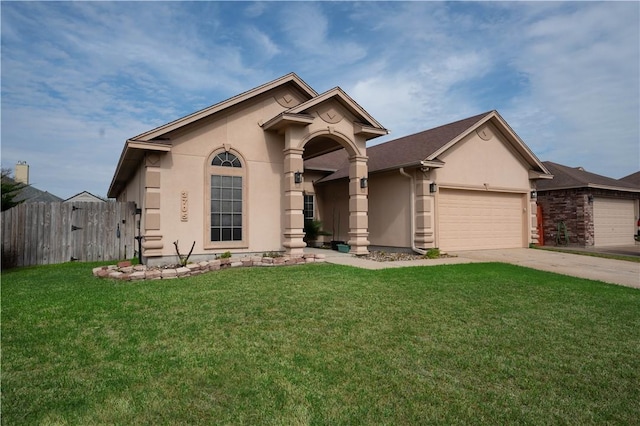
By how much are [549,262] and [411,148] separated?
618 centimetres

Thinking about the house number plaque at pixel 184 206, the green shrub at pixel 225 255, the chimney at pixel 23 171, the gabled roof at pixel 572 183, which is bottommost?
the green shrub at pixel 225 255

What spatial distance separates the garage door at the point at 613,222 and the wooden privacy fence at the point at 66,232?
62.3 ft

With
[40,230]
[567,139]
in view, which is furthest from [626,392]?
[567,139]

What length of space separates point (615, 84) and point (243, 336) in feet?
50.2

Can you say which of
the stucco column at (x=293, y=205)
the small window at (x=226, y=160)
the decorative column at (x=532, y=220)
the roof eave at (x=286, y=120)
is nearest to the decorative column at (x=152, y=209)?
the small window at (x=226, y=160)

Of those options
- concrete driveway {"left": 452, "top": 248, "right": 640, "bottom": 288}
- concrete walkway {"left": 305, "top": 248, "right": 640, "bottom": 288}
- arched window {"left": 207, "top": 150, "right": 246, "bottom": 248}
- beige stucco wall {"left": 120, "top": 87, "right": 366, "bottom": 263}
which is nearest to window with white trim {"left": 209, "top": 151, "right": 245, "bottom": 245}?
arched window {"left": 207, "top": 150, "right": 246, "bottom": 248}

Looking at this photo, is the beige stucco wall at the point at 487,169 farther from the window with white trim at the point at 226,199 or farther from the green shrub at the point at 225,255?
the green shrub at the point at 225,255

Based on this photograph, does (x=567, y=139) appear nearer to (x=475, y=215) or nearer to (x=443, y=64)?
(x=475, y=215)

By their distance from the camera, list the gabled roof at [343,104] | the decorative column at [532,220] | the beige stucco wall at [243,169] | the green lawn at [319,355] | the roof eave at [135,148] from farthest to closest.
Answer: the decorative column at [532,220]
the gabled roof at [343,104]
the beige stucco wall at [243,169]
the roof eave at [135,148]
the green lawn at [319,355]

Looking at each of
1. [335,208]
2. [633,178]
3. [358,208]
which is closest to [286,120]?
[358,208]

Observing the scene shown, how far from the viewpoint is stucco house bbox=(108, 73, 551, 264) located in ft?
34.3

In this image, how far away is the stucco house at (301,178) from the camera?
10.5m

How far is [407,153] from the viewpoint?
47.0 feet

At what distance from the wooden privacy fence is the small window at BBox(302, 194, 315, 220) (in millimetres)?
7443
